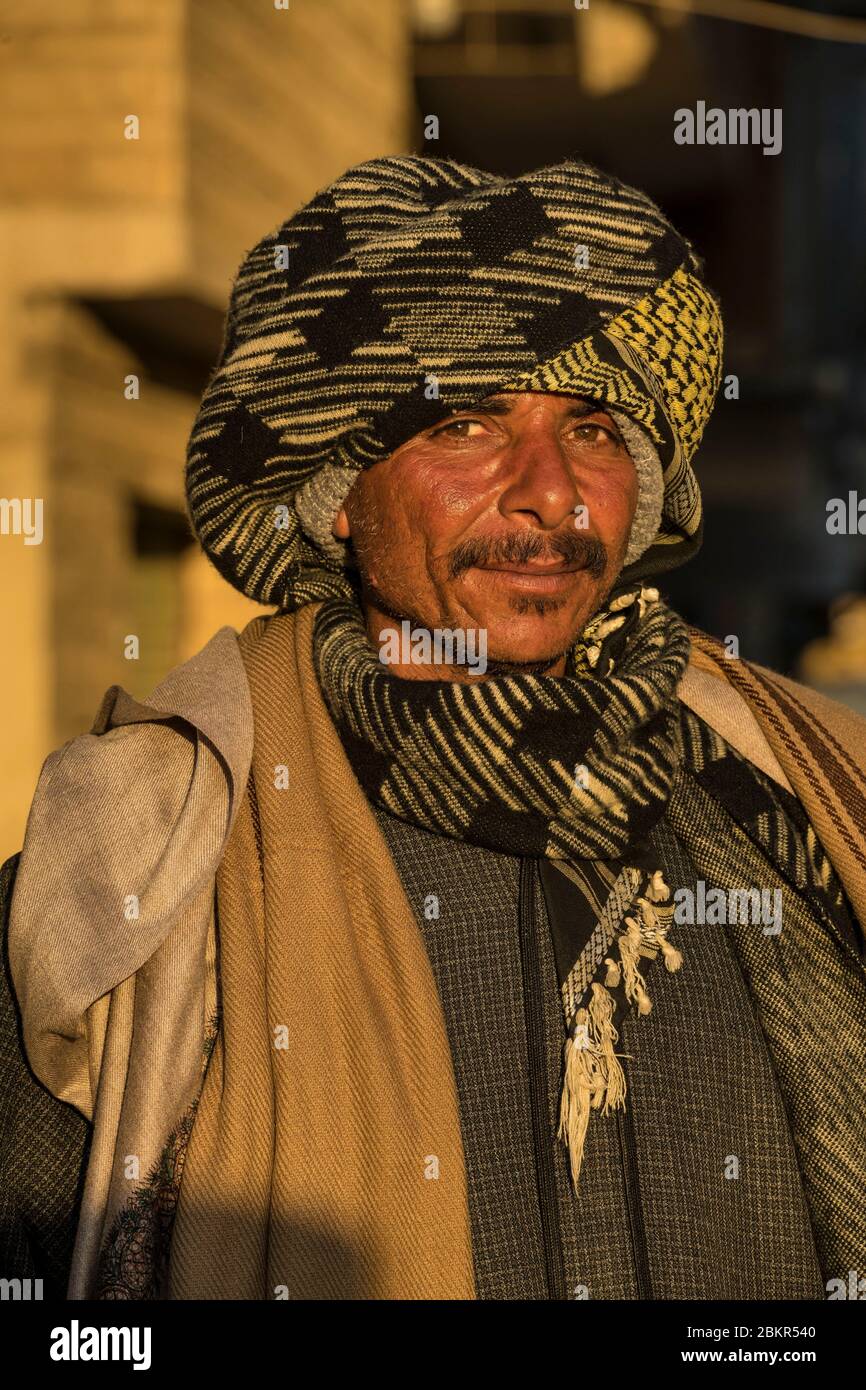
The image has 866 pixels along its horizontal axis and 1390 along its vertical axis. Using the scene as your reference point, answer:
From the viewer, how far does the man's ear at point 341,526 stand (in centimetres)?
263

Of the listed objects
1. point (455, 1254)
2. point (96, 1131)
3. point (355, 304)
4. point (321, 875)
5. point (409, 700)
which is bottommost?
point (455, 1254)

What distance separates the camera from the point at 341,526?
2.64m

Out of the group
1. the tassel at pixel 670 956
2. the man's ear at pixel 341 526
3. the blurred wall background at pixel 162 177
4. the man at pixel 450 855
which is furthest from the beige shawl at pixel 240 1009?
the blurred wall background at pixel 162 177

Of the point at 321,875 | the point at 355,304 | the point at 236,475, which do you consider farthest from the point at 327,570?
the point at 321,875

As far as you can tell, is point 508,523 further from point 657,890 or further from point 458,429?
point 657,890

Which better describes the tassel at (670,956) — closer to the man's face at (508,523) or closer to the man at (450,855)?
the man at (450,855)

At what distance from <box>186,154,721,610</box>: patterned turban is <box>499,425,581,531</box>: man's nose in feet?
0.29

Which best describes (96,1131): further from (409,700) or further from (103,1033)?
(409,700)

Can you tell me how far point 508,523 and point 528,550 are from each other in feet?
0.16

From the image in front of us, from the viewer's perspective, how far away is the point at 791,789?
2.51 meters

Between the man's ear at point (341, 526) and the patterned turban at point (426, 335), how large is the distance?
0.04 ft

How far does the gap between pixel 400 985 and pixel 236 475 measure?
87cm

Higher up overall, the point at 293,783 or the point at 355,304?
the point at 355,304

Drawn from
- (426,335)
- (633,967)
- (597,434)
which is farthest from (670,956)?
(426,335)
